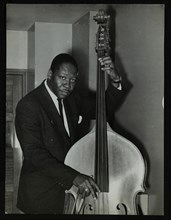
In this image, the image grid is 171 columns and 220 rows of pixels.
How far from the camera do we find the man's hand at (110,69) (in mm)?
→ 1755

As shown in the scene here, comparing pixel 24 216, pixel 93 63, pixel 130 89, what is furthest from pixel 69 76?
pixel 24 216

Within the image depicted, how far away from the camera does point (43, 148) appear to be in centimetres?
176

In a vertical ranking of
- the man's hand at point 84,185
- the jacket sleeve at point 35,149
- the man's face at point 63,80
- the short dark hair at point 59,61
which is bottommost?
the man's hand at point 84,185

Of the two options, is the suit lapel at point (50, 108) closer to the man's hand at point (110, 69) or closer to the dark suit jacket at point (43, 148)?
the dark suit jacket at point (43, 148)

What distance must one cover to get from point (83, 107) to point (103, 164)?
0.23 metres

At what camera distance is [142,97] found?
180cm

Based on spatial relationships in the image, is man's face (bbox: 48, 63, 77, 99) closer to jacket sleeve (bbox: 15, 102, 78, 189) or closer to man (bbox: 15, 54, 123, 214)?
man (bbox: 15, 54, 123, 214)

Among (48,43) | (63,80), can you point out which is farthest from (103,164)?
(48,43)

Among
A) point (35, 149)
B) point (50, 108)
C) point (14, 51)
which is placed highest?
point (14, 51)

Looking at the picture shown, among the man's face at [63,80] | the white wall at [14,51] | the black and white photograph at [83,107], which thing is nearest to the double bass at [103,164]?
the black and white photograph at [83,107]

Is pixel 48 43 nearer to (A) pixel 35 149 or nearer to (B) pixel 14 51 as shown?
(B) pixel 14 51
